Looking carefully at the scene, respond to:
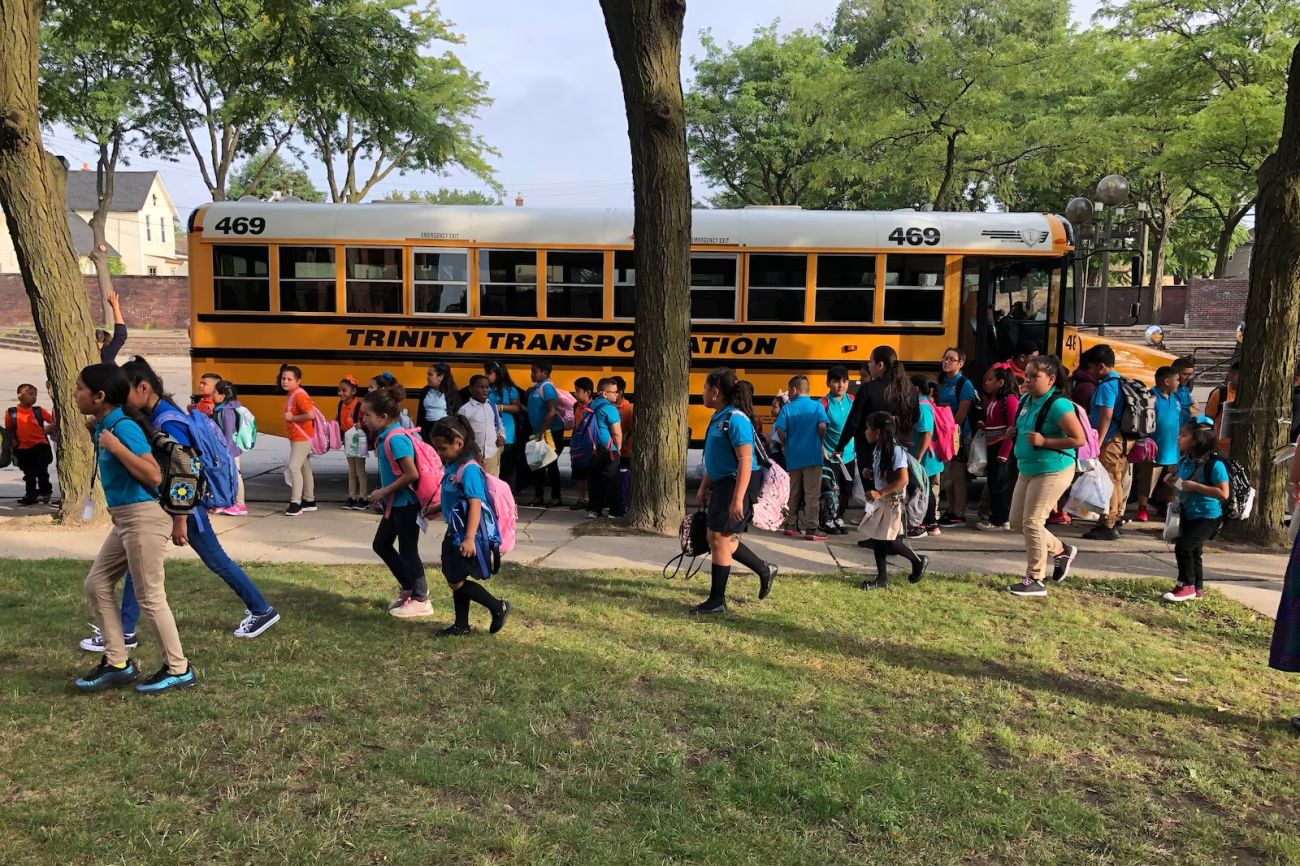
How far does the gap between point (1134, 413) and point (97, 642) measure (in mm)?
7824

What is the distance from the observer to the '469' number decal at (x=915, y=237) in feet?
32.0

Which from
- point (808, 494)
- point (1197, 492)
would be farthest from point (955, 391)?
point (1197, 492)

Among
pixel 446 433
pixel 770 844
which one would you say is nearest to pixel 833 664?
pixel 770 844

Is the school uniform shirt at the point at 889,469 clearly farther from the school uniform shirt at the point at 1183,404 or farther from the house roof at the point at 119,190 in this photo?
the house roof at the point at 119,190

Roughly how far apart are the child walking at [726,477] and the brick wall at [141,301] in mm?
38724

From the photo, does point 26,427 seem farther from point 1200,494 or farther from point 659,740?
point 1200,494

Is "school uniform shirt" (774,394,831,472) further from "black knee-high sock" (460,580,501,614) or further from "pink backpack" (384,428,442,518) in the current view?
"black knee-high sock" (460,580,501,614)

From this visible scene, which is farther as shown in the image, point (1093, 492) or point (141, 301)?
point (141, 301)

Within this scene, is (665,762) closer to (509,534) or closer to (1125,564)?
(509,534)

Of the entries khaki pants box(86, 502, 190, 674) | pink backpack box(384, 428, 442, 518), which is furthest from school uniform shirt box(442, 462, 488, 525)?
khaki pants box(86, 502, 190, 674)

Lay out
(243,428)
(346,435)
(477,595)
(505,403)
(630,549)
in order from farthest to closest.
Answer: (505,403) < (346,435) < (243,428) < (630,549) < (477,595)

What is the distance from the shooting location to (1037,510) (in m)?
5.92

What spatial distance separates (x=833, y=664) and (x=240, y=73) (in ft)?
33.7

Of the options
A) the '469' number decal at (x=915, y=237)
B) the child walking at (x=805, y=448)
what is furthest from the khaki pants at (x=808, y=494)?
the '469' number decal at (x=915, y=237)
